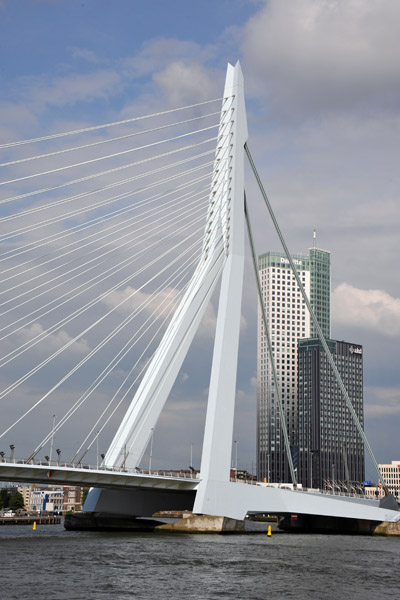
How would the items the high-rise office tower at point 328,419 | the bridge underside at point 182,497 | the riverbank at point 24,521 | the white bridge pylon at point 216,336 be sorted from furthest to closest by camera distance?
the high-rise office tower at point 328,419 → the riverbank at point 24,521 → the white bridge pylon at point 216,336 → the bridge underside at point 182,497

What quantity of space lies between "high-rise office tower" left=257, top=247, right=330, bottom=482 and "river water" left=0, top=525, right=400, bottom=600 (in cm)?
12949

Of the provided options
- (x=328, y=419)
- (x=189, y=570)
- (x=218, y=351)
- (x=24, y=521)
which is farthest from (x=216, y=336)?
(x=328, y=419)

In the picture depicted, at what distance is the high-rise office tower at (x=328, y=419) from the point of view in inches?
6462

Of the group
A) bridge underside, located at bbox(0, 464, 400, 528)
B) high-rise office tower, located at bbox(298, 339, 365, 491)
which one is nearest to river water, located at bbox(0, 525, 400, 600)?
bridge underside, located at bbox(0, 464, 400, 528)

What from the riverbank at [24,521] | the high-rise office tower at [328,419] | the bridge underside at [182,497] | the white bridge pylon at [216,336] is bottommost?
the bridge underside at [182,497]

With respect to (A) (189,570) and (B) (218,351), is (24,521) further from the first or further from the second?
(A) (189,570)

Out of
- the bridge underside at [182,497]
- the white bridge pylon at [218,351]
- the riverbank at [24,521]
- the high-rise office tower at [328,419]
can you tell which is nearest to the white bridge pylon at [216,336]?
the white bridge pylon at [218,351]

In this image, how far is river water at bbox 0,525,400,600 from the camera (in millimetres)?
24875

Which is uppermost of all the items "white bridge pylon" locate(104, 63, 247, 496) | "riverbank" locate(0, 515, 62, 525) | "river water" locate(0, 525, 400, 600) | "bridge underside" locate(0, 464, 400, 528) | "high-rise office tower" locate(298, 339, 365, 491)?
"high-rise office tower" locate(298, 339, 365, 491)

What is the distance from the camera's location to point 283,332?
187375mm

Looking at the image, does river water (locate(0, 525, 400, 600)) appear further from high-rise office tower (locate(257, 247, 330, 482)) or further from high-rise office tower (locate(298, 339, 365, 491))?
high-rise office tower (locate(257, 247, 330, 482))

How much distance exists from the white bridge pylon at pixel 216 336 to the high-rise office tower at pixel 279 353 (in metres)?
124

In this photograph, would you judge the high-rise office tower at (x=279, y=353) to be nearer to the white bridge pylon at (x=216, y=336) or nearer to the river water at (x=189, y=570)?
the white bridge pylon at (x=216, y=336)

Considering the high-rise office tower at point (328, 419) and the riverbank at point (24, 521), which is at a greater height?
the high-rise office tower at point (328, 419)
